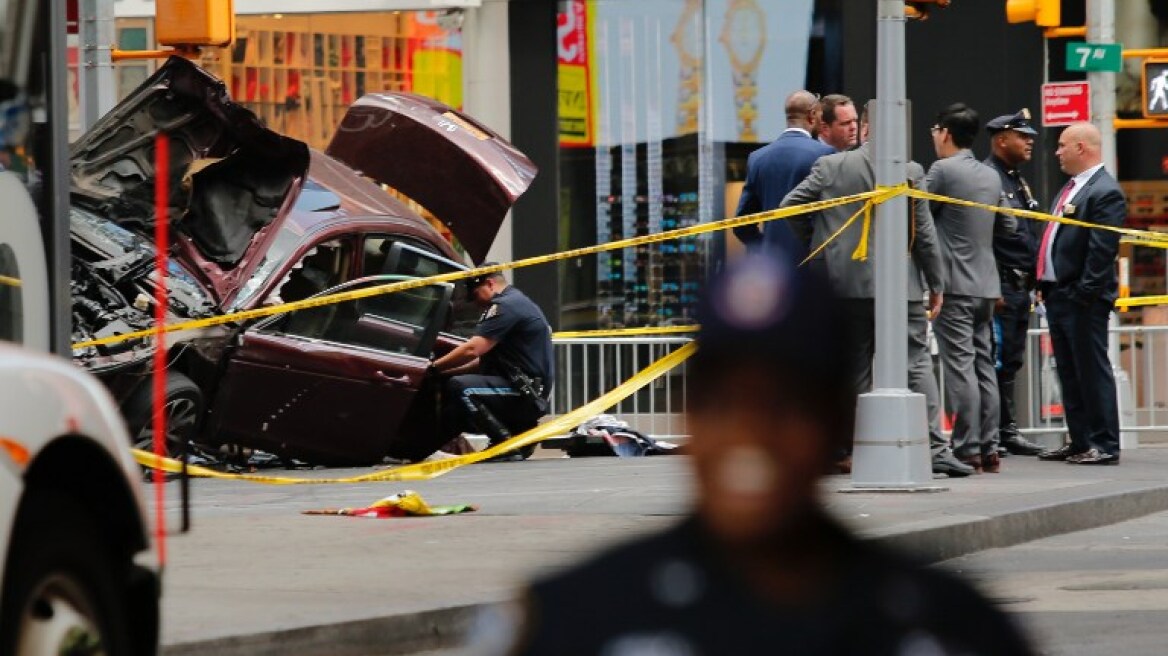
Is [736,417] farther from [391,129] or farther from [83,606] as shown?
[391,129]

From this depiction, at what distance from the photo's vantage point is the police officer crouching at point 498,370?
50.9ft

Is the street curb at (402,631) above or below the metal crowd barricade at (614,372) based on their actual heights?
below

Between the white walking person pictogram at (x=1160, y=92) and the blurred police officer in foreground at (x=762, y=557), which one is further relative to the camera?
the white walking person pictogram at (x=1160, y=92)

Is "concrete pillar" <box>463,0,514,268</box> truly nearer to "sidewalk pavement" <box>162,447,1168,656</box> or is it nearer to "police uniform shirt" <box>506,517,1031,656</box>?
"sidewalk pavement" <box>162,447,1168,656</box>

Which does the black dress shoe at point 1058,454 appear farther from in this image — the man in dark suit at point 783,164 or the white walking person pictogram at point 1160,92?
the white walking person pictogram at point 1160,92

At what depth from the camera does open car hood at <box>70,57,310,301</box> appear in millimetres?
14094

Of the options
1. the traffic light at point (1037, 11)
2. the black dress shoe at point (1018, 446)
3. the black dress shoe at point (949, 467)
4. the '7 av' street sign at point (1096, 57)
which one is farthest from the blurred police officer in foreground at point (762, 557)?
the traffic light at point (1037, 11)

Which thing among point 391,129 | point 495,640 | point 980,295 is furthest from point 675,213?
point 495,640

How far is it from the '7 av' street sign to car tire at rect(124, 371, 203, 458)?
746cm

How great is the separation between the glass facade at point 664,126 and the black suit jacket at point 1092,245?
7611 millimetres

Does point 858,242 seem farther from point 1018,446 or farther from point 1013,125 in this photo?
point 1018,446

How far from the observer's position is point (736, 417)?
2.31 metres

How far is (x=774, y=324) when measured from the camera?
90.2 inches

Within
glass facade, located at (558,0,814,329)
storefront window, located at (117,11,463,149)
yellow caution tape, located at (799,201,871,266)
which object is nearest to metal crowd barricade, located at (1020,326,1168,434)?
yellow caution tape, located at (799,201,871,266)
